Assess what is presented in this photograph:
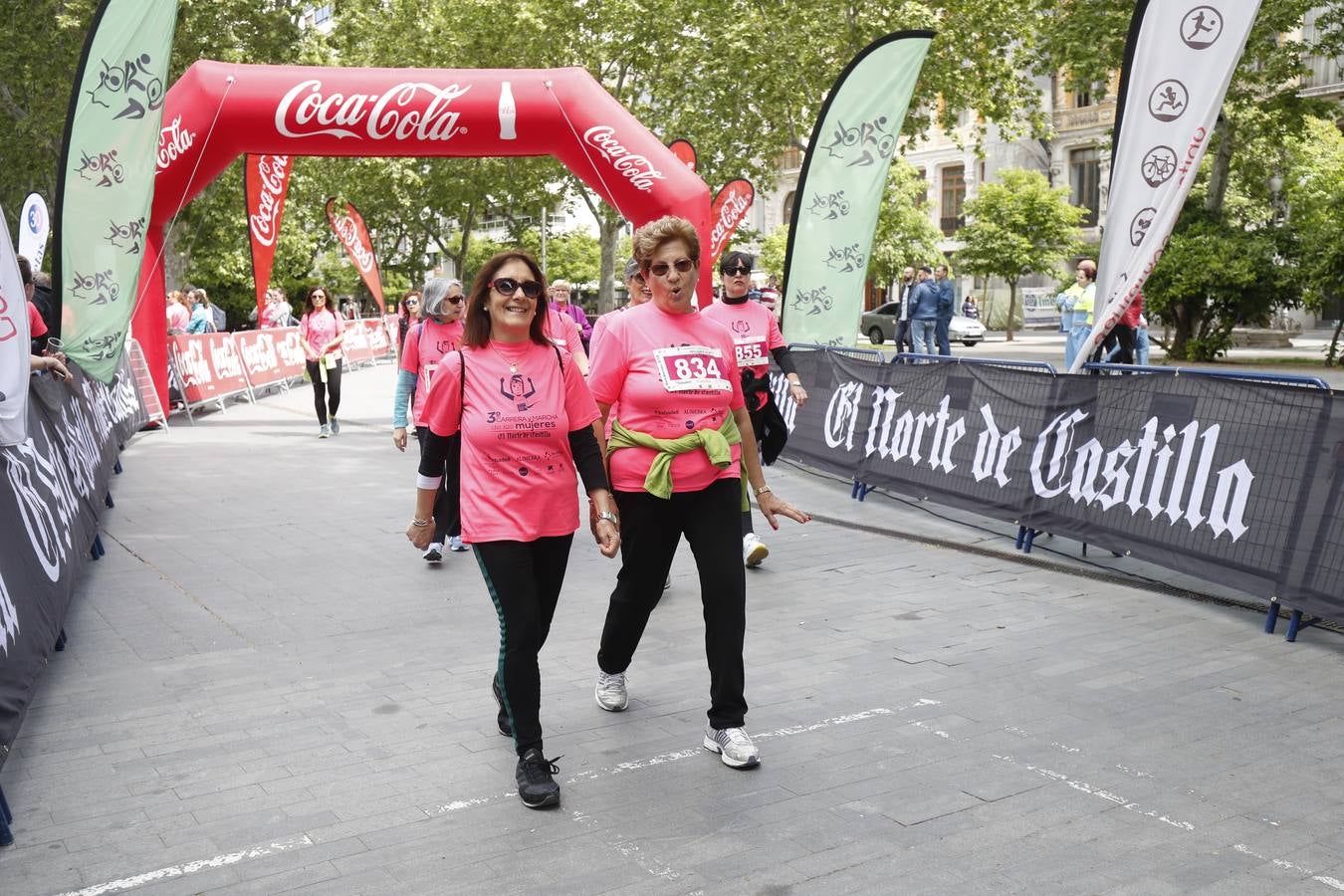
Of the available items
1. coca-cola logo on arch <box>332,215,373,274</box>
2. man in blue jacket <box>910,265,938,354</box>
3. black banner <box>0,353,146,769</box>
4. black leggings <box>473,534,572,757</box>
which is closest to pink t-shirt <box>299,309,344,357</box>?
black banner <box>0,353,146,769</box>

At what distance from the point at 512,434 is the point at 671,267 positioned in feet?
2.86

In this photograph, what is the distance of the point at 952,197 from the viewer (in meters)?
60.9

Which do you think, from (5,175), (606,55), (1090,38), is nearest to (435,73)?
(1090,38)

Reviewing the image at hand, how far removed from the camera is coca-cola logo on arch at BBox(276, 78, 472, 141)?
13148mm

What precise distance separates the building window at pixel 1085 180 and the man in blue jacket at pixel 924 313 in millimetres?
34676

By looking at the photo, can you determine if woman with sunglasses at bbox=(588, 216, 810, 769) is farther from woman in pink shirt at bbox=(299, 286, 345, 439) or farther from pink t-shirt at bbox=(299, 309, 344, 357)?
pink t-shirt at bbox=(299, 309, 344, 357)

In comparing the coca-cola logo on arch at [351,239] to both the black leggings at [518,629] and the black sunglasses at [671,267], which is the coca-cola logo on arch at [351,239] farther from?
the black leggings at [518,629]

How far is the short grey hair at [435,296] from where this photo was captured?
7848 mm

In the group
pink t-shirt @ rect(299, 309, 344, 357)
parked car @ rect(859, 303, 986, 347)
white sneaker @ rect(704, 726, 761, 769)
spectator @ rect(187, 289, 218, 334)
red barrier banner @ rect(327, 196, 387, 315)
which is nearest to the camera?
white sneaker @ rect(704, 726, 761, 769)

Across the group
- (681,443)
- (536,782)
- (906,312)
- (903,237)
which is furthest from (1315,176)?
(536,782)

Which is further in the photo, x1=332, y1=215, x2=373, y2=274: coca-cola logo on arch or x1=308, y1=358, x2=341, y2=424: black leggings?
x1=332, y1=215, x2=373, y2=274: coca-cola logo on arch

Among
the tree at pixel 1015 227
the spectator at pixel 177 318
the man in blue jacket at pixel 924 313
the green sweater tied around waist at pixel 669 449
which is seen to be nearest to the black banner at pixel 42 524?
the green sweater tied around waist at pixel 669 449

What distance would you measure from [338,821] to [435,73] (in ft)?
35.3

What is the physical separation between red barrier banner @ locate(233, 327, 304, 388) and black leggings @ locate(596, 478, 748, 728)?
16.7 meters
